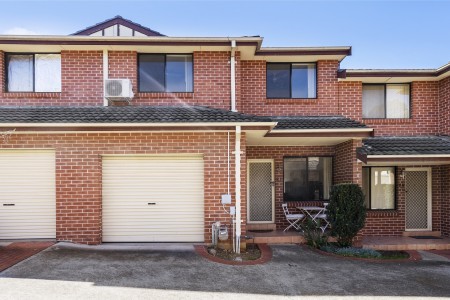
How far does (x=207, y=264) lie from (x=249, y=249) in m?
1.84

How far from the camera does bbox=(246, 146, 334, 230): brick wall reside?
36.3ft

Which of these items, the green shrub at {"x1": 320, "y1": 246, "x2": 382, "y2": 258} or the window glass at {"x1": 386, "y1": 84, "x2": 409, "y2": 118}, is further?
the window glass at {"x1": 386, "y1": 84, "x2": 409, "y2": 118}

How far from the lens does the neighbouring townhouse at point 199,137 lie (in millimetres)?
8453

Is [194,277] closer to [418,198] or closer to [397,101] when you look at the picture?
[418,198]

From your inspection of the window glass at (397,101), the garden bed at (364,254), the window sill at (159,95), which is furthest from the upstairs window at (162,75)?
the window glass at (397,101)

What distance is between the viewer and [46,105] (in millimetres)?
9766

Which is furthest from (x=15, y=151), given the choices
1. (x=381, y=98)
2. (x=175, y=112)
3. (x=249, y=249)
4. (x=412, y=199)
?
(x=412, y=199)

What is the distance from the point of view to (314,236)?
9.25 m

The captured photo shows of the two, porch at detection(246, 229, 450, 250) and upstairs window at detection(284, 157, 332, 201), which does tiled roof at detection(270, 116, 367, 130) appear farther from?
porch at detection(246, 229, 450, 250)

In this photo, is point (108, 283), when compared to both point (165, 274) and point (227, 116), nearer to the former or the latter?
point (165, 274)

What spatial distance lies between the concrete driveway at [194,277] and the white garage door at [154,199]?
2.13ft

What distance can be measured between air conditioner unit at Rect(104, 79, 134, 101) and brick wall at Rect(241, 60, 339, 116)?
12.3ft

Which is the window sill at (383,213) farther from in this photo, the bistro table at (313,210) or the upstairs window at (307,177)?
the bistro table at (313,210)

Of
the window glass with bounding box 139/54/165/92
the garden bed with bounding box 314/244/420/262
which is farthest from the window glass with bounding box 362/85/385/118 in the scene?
the window glass with bounding box 139/54/165/92
